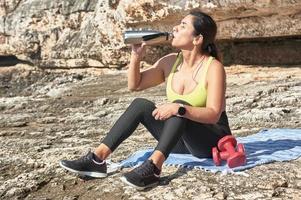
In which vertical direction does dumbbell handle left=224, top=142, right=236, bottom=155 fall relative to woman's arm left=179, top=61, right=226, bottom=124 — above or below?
below

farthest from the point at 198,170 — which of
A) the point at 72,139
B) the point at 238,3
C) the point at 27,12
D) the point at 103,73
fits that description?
the point at 27,12

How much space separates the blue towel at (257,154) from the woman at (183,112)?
0.36 feet

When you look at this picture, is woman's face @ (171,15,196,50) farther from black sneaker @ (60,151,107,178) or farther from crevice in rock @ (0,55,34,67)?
crevice in rock @ (0,55,34,67)

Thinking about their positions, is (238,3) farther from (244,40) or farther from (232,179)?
(232,179)

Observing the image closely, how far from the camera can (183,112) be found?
364 centimetres

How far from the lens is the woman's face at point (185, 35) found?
12.9 feet

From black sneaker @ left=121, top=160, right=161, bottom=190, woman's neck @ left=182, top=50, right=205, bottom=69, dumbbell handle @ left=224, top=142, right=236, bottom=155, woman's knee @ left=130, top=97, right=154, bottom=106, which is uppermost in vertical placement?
woman's neck @ left=182, top=50, right=205, bottom=69

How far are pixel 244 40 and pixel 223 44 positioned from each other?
0.51 m

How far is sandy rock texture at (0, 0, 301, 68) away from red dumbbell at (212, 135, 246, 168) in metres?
5.43

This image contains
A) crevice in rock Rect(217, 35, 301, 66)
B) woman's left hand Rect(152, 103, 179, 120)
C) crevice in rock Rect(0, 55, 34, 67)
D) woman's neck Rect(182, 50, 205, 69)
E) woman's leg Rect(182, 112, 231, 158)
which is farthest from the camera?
crevice in rock Rect(0, 55, 34, 67)

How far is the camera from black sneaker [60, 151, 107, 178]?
3936 mm

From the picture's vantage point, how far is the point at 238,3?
30.2 feet

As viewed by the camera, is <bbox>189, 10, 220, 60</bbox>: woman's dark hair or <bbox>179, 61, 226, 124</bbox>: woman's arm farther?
<bbox>189, 10, 220, 60</bbox>: woman's dark hair

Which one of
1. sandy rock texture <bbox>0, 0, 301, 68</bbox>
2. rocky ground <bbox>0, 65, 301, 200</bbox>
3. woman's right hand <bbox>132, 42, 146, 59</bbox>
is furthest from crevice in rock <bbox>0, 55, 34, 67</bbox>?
woman's right hand <bbox>132, 42, 146, 59</bbox>
